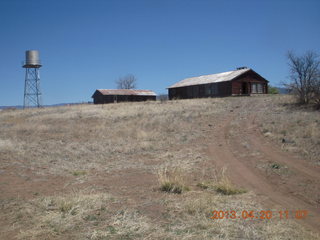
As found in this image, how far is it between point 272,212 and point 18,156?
32.7 feet

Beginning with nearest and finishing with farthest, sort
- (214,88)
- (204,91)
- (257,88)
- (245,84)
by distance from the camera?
(245,84) < (214,88) < (257,88) < (204,91)

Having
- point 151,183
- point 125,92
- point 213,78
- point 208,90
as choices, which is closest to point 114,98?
point 125,92

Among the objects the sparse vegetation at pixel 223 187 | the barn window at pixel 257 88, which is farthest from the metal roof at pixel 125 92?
the sparse vegetation at pixel 223 187

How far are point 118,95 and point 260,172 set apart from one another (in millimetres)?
40406

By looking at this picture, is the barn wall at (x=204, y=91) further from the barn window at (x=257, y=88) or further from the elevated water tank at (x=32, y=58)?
the elevated water tank at (x=32, y=58)

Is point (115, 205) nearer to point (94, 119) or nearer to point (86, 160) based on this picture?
point (86, 160)

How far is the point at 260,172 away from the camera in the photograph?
8.62m

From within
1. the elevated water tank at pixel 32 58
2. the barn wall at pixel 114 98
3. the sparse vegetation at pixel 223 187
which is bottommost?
the sparse vegetation at pixel 223 187

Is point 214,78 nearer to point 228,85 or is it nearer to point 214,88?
point 214,88

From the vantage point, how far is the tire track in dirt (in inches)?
228

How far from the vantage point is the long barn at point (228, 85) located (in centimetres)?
3938

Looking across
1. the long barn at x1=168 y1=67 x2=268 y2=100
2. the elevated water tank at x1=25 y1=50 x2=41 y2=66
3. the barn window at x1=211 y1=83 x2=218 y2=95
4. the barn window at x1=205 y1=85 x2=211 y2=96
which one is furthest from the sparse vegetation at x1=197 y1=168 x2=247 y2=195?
the elevated water tank at x1=25 y1=50 x2=41 y2=66

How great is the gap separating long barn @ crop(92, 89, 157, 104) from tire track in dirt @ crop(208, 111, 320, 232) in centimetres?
3325

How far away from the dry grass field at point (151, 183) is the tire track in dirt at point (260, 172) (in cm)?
5
